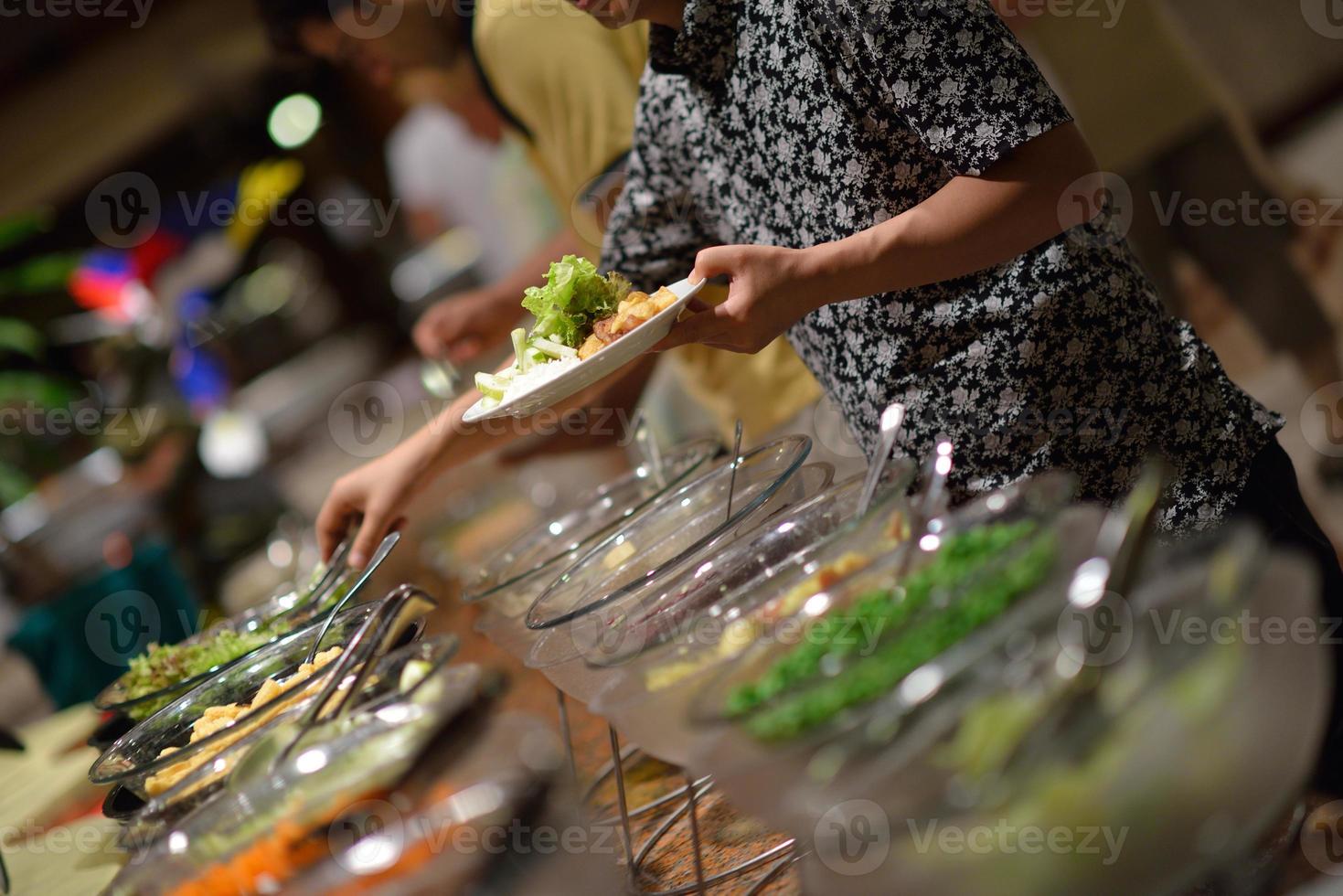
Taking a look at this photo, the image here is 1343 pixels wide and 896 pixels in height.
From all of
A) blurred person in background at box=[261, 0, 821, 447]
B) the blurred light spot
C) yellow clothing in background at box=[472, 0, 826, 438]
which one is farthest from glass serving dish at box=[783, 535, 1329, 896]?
the blurred light spot

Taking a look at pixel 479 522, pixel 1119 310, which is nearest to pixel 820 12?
pixel 1119 310

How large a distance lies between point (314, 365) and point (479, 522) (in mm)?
6517

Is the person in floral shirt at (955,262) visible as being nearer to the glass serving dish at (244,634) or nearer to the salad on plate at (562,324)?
the salad on plate at (562,324)

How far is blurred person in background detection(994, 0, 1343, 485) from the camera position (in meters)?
3.05

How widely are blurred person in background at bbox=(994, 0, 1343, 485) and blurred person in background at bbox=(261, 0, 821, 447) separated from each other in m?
1.54

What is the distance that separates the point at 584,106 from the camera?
6.52ft

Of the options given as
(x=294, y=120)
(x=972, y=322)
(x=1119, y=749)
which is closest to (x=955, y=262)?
(x=972, y=322)

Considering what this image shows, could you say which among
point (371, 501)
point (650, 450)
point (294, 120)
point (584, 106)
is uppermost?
point (294, 120)

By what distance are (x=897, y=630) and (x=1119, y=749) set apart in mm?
149

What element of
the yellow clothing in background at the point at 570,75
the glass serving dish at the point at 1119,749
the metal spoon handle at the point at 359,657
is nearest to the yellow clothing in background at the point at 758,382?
the yellow clothing in background at the point at 570,75

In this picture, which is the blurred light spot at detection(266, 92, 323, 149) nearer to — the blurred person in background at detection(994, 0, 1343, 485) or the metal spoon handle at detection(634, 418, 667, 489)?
the blurred person in background at detection(994, 0, 1343, 485)

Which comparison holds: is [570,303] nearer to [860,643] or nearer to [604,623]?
[604,623]

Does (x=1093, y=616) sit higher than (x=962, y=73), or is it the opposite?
(x=962, y=73)

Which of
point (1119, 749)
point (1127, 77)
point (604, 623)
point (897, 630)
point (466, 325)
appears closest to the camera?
point (1119, 749)
